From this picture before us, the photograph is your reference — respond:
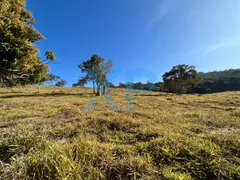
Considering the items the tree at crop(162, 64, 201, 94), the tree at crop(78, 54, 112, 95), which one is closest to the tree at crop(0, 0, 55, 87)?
the tree at crop(78, 54, 112, 95)

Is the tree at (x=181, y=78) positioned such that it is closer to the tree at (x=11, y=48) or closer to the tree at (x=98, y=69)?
the tree at (x=98, y=69)

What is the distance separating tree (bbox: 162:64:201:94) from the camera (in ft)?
95.6

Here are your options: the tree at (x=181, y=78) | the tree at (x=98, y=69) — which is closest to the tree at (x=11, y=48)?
the tree at (x=98, y=69)

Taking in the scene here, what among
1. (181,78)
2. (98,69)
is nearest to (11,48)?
(98,69)

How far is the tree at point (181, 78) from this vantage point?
95.6ft

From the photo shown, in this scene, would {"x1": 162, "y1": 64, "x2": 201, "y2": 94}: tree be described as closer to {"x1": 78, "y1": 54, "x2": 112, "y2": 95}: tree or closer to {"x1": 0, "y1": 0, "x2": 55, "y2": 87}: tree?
{"x1": 78, "y1": 54, "x2": 112, "y2": 95}: tree

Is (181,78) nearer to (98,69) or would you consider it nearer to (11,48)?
(98,69)

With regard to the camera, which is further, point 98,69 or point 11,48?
point 98,69

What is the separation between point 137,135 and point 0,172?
3289 millimetres

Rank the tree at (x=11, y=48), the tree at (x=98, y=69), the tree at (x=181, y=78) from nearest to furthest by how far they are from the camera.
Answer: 1. the tree at (x=11, y=48)
2. the tree at (x=98, y=69)
3. the tree at (x=181, y=78)

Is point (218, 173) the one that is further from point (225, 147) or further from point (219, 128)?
point (219, 128)

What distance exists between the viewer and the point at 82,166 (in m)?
2.28

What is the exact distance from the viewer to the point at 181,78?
1179 inches

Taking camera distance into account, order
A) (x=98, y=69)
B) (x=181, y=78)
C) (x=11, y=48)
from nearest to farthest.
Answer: (x=11, y=48) → (x=98, y=69) → (x=181, y=78)
